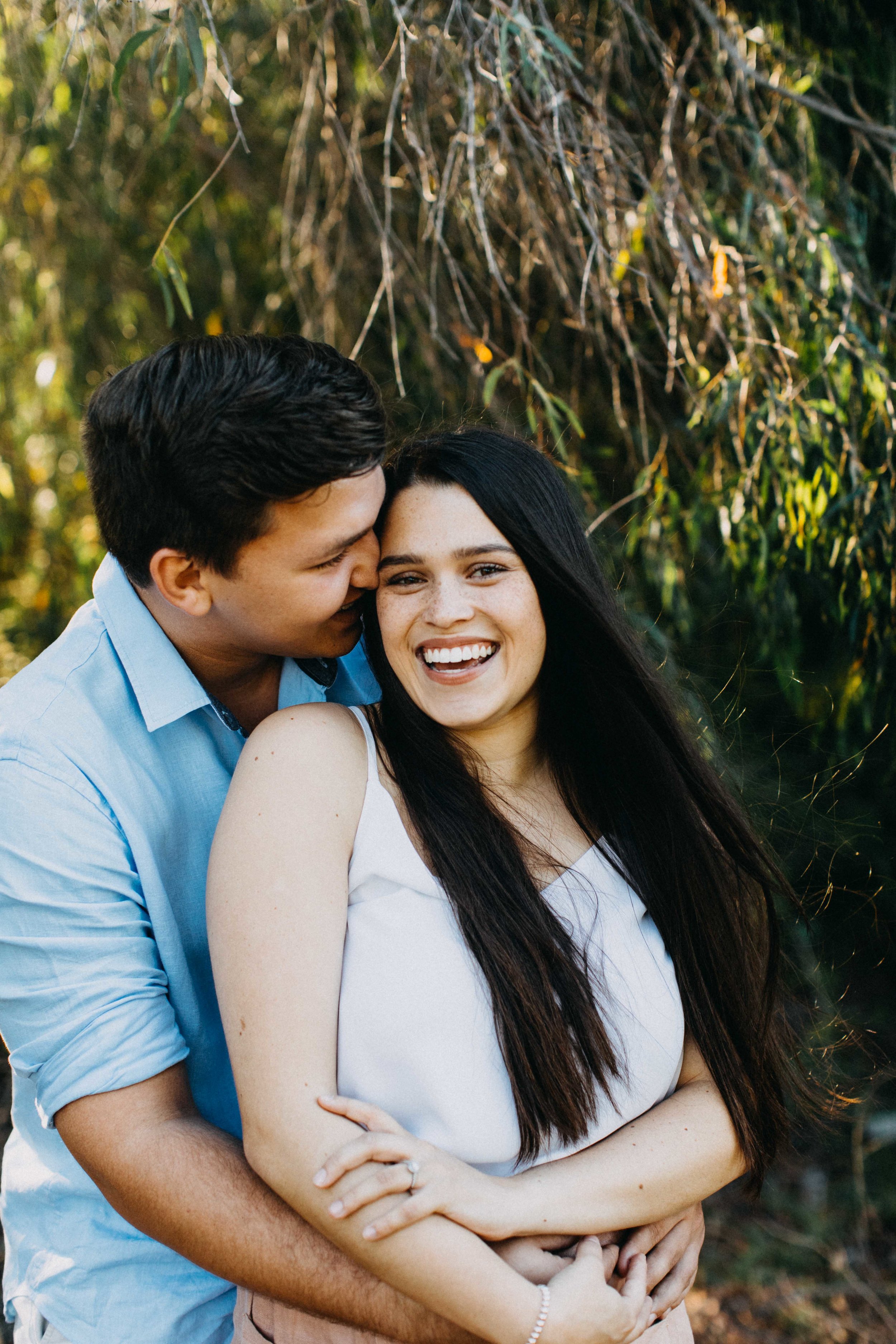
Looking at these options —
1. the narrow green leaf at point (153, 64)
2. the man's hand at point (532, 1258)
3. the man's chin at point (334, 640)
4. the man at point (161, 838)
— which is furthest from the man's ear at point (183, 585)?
the man's hand at point (532, 1258)

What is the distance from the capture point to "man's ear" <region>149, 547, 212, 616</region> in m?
1.53

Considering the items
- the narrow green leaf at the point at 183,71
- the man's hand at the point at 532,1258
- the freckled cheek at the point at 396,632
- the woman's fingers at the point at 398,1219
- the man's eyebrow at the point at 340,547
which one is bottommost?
the man's hand at the point at 532,1258

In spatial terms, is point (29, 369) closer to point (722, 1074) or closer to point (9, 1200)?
point (9, 1200)

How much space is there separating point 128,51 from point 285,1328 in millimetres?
1834

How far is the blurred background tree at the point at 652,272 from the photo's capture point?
6.79 ft

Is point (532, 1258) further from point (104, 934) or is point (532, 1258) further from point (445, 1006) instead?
point (104, 934)

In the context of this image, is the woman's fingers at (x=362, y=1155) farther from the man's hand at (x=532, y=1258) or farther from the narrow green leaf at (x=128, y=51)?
the narrow green leaf at (x=128, y=51)

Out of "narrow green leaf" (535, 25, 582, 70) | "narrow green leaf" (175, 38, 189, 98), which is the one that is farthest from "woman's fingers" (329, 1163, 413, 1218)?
"narrow green leaf" (535, 25, 582, 70)

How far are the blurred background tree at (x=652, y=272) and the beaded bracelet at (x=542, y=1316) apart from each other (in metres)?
0.90

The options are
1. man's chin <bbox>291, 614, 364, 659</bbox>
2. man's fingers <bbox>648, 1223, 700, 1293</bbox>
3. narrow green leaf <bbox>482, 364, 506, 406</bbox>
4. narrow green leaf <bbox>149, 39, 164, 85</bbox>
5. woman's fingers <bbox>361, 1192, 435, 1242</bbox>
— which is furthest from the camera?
narrow green leaf <bbox>482, 364, 506, 406</bbox>

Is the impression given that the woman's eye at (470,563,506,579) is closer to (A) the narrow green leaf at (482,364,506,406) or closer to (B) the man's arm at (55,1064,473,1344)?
(A) the narrow green leaf at (482,364,506,406)

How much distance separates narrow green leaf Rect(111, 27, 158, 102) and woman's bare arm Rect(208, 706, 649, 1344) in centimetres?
111

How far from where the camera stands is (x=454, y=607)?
1470 millimetres

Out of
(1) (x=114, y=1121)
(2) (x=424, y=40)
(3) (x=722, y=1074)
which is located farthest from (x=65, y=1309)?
(2) (x=424, y=40)
